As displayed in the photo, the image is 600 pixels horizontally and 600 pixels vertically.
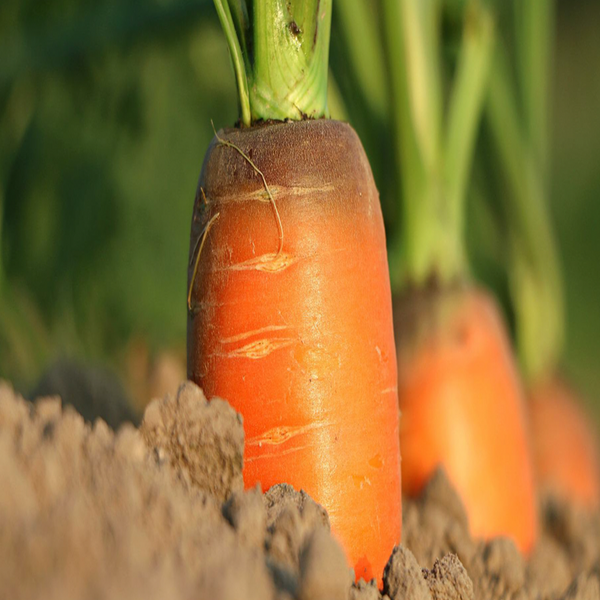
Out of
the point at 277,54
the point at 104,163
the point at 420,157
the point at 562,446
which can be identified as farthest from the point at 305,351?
the point at 104,163

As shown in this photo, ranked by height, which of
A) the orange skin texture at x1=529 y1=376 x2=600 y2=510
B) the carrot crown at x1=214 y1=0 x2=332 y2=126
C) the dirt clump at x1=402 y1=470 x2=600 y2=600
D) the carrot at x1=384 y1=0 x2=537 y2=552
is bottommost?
the orange skin texture at x1=529 y1=376 x2=600 y2=510

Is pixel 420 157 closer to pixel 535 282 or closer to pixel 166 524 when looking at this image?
pixel 535 282

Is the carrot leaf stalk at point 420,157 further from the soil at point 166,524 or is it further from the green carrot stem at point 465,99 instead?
the soil at point 166,524

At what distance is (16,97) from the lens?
1.74 metres

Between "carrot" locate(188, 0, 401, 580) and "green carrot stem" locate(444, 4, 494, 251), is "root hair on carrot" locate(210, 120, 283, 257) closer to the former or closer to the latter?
"carrot" locate(188, 0, 401, 580)

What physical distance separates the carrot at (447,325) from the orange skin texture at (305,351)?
0.29 meters

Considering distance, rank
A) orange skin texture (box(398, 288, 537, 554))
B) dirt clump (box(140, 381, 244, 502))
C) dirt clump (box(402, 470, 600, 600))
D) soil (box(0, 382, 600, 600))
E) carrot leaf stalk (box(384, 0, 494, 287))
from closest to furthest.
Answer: soil (box(0, 382, 600, 600)) < dirt clump (box(140, 381, 244, 502)) < dirt clump (box(402, 470, 600, 600)) < orange skin texture (box(398, 288, 537, 554)) < carrot leaf stalk (box(384, 0, 494, 287))

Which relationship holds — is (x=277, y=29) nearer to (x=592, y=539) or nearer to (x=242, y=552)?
(x=242, y=552)

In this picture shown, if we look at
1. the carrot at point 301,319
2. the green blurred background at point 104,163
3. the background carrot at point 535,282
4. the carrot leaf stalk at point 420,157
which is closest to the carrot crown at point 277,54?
the carrot at point 301,319

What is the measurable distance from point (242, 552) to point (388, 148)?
81 cm

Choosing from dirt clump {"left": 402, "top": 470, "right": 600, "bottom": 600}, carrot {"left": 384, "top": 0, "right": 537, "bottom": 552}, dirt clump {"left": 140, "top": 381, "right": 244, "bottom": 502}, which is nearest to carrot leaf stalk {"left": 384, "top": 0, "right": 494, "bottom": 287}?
carrot {"left": 384, "top": 0, "right": 537, "bottom": 552}

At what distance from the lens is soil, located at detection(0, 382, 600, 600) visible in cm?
41

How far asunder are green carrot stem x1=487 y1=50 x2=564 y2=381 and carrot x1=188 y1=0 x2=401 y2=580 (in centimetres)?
77

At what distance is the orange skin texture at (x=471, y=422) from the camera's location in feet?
3.10
